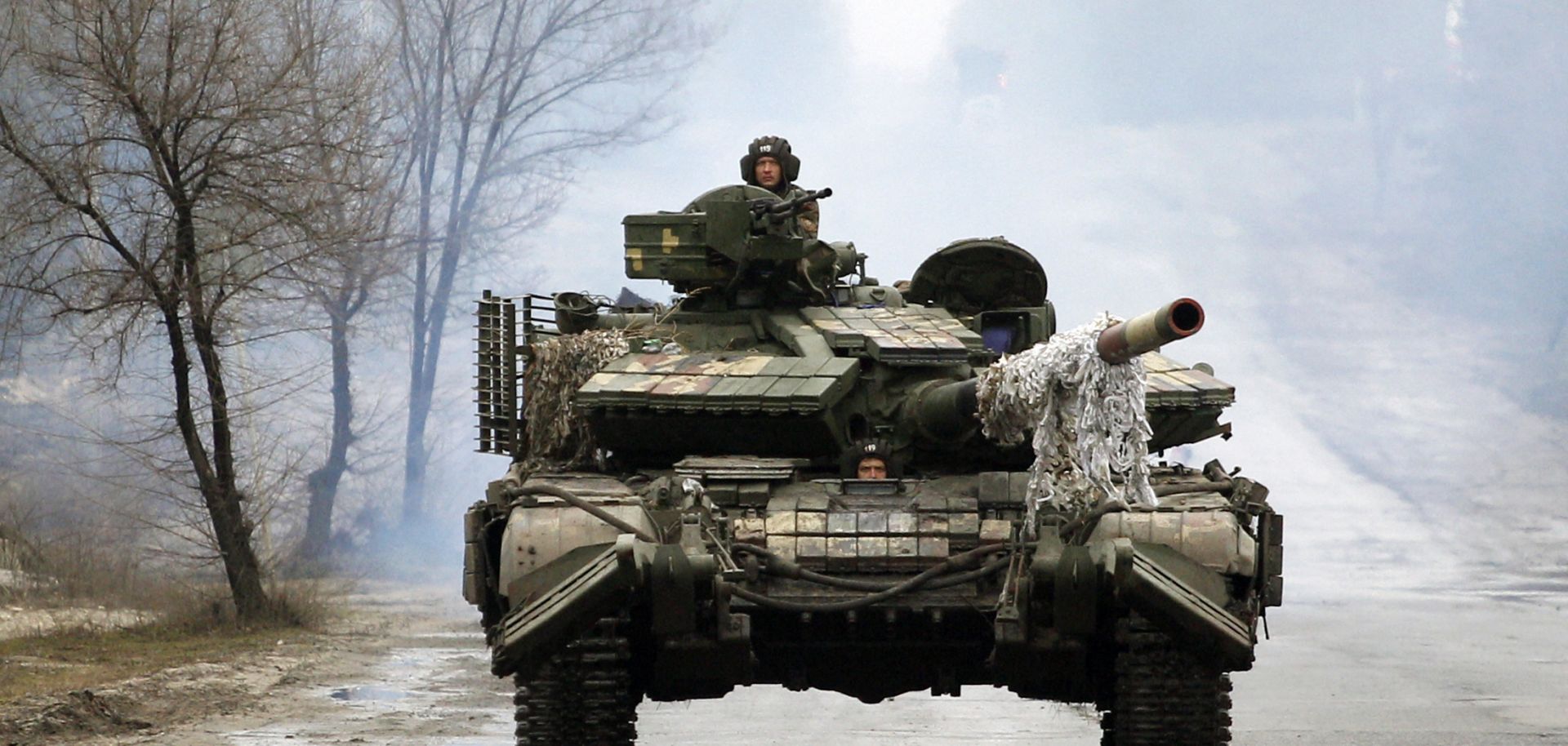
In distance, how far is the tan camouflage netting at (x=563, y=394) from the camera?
43.8ft

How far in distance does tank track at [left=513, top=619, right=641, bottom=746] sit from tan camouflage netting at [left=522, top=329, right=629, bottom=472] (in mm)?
2428

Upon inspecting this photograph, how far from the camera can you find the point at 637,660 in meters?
11.4

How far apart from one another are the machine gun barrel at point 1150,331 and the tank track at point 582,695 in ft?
8.14

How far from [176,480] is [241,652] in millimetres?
2251

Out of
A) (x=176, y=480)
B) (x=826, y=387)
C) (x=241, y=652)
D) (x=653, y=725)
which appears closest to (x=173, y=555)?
(x=176, y=480)

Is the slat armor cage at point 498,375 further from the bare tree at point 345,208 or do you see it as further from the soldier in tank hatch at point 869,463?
the bare tree at point 345,208

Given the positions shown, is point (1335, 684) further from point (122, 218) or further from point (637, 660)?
point (122, 218)

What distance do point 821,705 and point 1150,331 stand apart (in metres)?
6.79

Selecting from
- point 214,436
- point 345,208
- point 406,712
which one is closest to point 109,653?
point 214,436

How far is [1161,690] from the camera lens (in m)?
10.6

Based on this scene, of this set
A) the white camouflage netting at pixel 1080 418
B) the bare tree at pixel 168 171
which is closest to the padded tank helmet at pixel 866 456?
the white camouflage netting at pixel 1080 418

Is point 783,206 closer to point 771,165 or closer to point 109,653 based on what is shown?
point 771,165

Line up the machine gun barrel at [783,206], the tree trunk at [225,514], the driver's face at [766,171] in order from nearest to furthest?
the machine gun barrel at [783,206], the driver's face at [766,171], the tree trunk at [225,514]

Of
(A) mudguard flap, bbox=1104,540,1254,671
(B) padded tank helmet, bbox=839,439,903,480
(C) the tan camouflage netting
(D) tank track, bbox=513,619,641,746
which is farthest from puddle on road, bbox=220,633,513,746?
(A) mudguard flap, bbox=1104,540,1254,671
